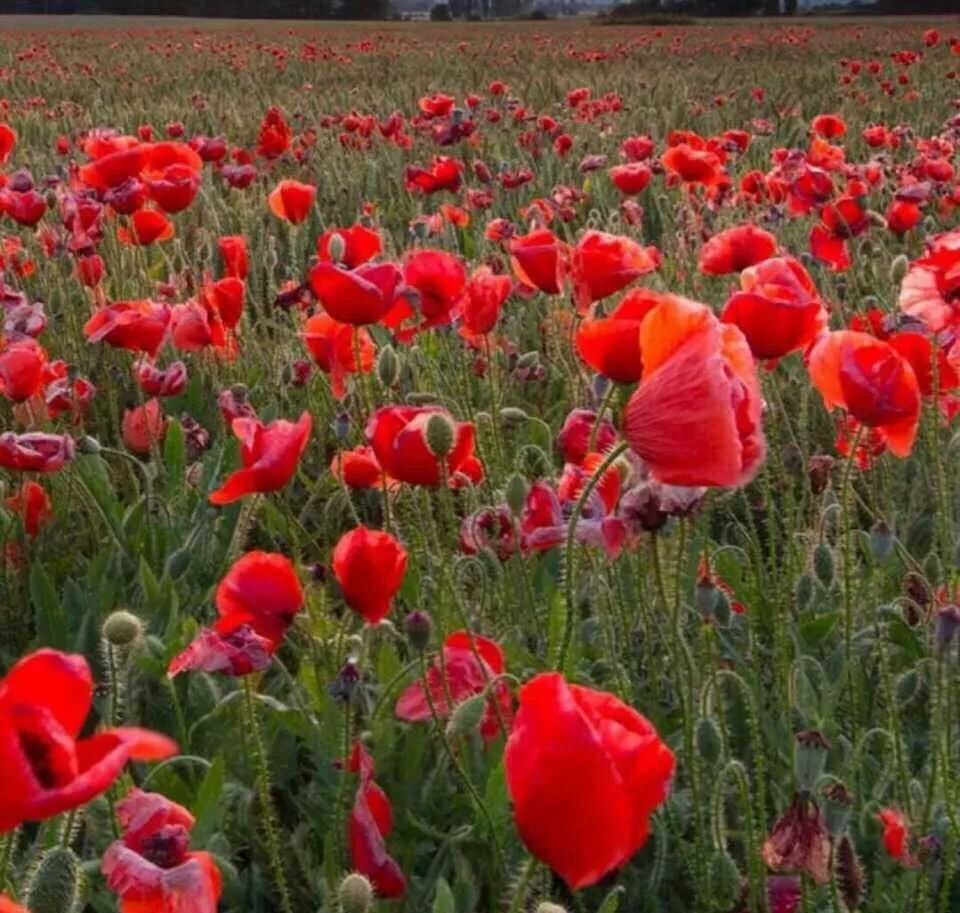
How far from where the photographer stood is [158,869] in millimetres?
866

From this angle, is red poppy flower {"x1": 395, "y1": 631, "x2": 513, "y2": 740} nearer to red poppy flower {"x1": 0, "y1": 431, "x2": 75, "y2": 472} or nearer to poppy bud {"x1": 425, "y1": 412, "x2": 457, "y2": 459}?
poppy bud {"x1": 425, "y1": 412, "x2": 457, "y2": 459}

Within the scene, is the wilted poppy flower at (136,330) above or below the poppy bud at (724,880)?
above

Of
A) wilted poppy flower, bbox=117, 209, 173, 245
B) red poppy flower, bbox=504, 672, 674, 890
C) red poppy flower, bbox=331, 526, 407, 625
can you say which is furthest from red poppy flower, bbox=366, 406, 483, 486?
wilted poppy flower, bbox=117, 209, 173, 245

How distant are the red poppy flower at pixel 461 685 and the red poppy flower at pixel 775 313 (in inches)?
18.0

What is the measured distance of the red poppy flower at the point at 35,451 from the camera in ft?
6.01

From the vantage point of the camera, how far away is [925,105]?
8664 mm

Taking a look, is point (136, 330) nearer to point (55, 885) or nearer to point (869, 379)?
point (869, 379)

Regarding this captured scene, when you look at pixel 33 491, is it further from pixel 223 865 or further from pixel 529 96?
pixel 529 96

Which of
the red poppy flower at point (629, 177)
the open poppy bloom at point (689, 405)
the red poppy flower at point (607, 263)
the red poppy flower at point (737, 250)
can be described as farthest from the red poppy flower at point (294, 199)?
the open poppy bloom at point (689, 405)

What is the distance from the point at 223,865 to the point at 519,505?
0.55 m

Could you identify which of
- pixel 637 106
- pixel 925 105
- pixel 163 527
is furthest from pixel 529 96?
pixel 163 527

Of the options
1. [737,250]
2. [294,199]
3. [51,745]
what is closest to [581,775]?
[51,745]

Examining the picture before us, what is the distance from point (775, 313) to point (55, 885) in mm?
980

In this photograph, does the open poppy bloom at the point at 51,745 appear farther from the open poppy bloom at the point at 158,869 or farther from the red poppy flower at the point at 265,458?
the red poppy flower at the point at 265,458
